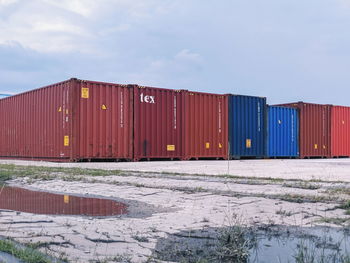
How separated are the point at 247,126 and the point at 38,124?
10620 millimetres

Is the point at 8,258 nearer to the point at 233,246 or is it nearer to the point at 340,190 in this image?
the point at 233,246

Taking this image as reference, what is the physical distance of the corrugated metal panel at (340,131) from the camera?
27.1 metres

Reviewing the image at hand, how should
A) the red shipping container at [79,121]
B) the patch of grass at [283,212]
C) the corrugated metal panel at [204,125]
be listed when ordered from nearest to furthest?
the patch of grass at [283,212], the red shipping container at [79,121], the corrugated metal panel at [204,125]

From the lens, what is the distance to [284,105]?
26734 mm

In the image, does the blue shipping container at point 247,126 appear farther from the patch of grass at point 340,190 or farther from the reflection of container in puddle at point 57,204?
the reflection of container in puddle at point 57,204

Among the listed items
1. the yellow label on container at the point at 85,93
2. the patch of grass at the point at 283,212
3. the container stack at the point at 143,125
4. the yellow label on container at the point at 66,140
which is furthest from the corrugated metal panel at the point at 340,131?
the patch of grass at the point at 283,212

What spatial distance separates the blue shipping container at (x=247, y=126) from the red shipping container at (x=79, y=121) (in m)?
5.95

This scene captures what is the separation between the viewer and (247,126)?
893 inches

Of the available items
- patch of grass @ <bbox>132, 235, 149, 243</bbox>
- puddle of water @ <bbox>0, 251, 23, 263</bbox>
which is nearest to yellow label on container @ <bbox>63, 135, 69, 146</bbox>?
patch of grass @ <bbox>132, 235, 149, 243</bbox>

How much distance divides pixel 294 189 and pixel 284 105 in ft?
68.2

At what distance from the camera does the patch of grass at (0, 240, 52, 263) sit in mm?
2741

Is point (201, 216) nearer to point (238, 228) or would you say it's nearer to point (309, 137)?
point (238, 228)

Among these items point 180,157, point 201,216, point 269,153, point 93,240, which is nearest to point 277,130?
point 269,153

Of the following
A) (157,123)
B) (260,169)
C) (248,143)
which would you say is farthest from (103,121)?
(248,143)
